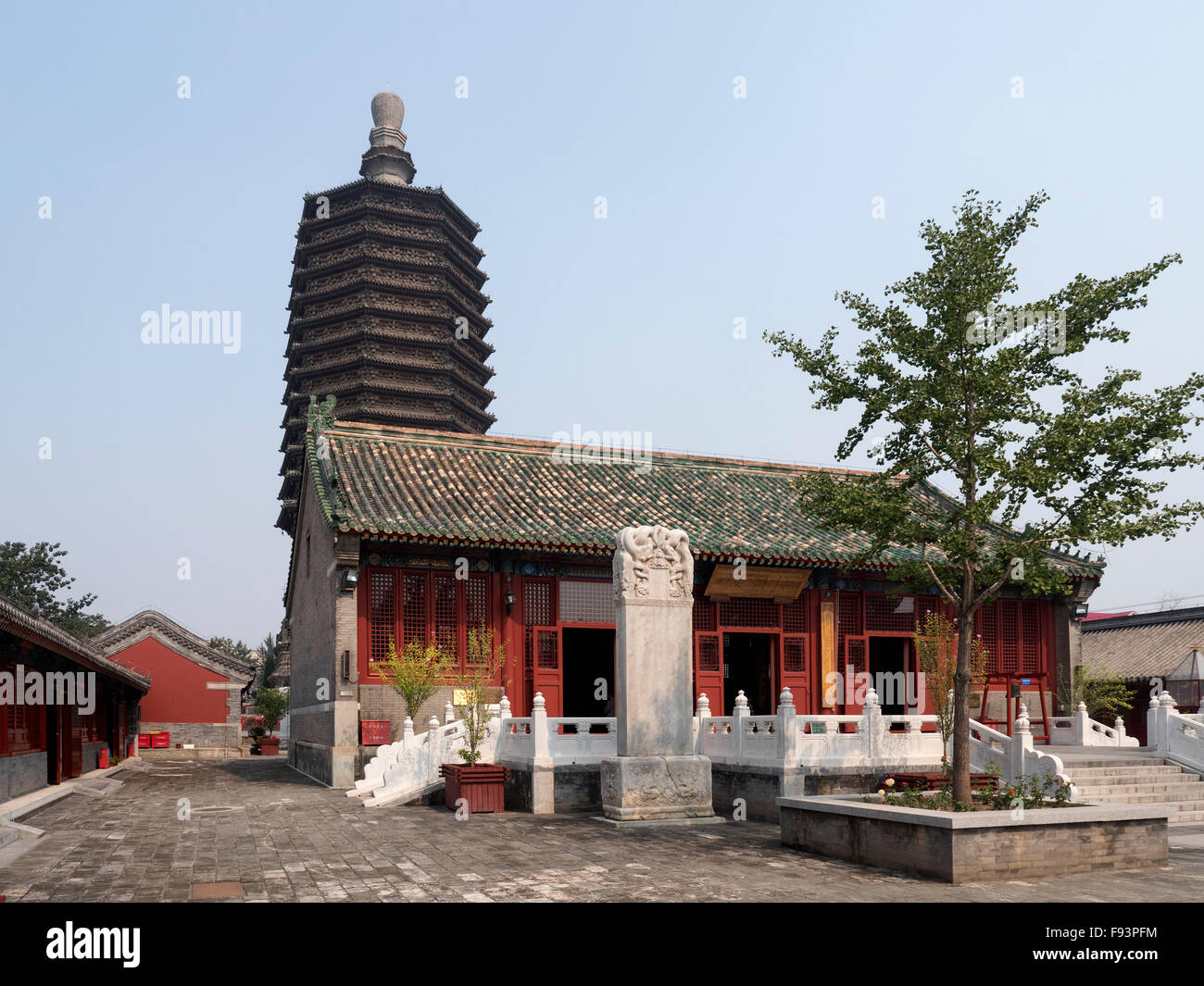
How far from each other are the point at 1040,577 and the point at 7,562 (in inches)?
Answer: 2843

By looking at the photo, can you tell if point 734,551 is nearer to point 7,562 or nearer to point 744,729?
point 744,729

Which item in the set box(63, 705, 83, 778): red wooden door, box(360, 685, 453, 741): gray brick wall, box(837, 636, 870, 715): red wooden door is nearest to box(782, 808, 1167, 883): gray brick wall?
box(360, 685, 453, 741): gray brick wall

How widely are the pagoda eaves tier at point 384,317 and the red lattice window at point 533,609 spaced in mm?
18102

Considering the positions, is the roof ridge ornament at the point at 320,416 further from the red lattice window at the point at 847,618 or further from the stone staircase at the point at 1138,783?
the stone staircase at the point at 1138,783

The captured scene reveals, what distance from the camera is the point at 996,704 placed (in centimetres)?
2583

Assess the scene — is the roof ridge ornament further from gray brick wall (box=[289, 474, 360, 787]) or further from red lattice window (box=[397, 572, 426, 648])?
red lattice window (box=[397, 572, 426, 648])

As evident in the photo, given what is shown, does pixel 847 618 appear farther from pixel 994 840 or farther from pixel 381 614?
pixel 994 840

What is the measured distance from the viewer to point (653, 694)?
48.5 ft

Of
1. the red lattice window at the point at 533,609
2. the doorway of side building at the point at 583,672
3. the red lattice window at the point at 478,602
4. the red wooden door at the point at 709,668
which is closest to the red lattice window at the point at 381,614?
the red lattice window at the point at 478,602

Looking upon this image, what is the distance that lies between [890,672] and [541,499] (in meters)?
9.94

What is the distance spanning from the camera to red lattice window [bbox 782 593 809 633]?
2436 cm

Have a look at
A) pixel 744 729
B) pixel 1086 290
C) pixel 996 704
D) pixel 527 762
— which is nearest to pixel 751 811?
pixel 744 729

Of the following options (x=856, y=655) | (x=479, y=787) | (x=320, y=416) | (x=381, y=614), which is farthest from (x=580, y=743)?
(x=320, y=416)

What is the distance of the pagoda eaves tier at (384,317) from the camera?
130ft
